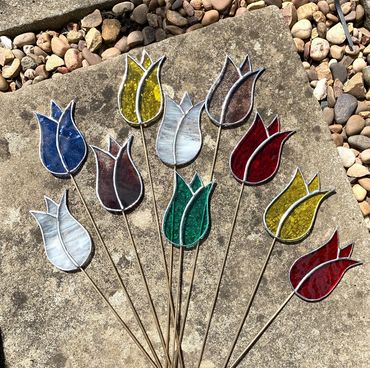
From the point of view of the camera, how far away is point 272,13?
2.02m

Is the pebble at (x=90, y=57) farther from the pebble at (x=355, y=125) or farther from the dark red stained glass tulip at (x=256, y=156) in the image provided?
the pebble at (x=355, y=125)

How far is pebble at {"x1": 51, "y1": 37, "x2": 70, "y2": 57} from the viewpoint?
2164 mm

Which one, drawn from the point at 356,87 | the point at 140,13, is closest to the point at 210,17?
the point at 140,13

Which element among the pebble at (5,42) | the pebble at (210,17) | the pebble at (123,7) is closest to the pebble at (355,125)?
the pebble at (210,17)

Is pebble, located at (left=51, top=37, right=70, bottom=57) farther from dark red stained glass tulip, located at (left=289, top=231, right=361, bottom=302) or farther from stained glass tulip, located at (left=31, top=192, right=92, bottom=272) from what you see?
dark red stained glass tulip, located at (left=289, top=231, right=361, bottom=302)

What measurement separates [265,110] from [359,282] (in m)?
0.59

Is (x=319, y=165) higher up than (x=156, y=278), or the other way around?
(x=319, y=165)

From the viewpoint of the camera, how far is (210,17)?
219 centimetres

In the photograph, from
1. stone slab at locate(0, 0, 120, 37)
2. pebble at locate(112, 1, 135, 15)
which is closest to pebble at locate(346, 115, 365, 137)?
pebble at locate(112, 1, 135, 15)

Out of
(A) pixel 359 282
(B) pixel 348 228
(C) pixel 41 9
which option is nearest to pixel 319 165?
(B) pixel 348 228

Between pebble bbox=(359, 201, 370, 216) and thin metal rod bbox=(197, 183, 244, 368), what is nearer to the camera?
thin metal rod bbox=(197, 183, 244, 368)

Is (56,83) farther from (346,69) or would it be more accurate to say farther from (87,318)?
(346,69)

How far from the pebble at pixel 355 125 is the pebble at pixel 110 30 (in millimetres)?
883

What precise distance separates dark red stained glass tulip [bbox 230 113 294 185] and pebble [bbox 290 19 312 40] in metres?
0.53
